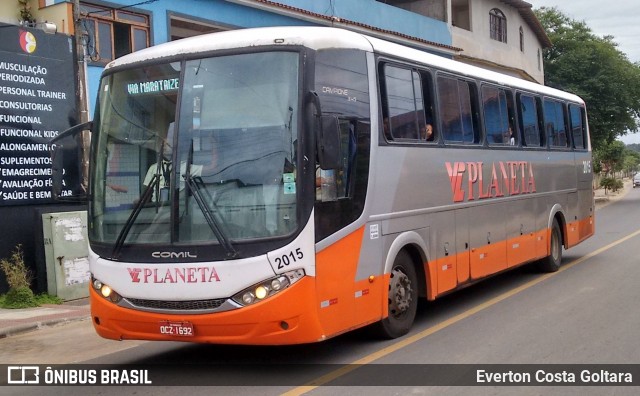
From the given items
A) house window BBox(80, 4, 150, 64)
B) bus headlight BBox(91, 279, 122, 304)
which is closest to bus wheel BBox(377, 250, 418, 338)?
bus headlight BBox(91, 279, 122, 304)

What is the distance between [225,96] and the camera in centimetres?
632

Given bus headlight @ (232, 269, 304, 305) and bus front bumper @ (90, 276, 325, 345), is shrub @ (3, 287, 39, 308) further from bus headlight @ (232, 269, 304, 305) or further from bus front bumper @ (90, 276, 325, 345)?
bus headlight @ (232, 269, 304, 305)

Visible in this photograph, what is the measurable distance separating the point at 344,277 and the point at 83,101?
7911mm

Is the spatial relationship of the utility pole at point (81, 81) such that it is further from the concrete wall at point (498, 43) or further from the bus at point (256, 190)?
the concrete wall at point (498, 43)

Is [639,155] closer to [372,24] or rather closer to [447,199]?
[372,24]

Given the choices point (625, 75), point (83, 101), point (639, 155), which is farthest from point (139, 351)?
point (639, 155)

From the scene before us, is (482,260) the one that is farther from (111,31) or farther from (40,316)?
(111,31)

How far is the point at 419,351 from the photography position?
23.5ft

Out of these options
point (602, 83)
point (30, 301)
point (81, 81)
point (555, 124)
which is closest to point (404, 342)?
point (30, 301)

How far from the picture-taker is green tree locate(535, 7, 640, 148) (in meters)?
36.8

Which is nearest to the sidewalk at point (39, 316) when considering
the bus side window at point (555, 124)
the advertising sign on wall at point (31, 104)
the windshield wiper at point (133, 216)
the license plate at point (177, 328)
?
the advertising sign on wall at point (31, 104)

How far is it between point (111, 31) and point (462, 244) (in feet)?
30.5

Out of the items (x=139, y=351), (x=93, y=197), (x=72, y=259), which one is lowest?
(x=139, y=351)

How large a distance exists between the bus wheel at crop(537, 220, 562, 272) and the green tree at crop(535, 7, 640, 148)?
26.0 metres
